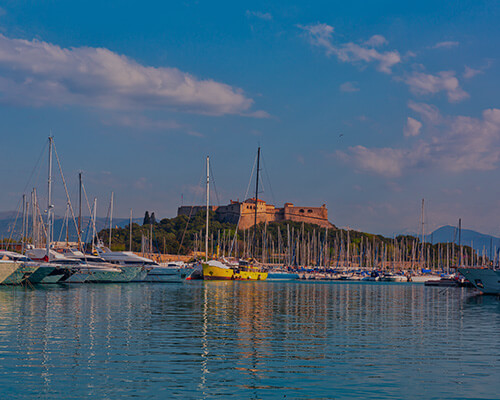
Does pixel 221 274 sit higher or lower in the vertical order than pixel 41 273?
lower

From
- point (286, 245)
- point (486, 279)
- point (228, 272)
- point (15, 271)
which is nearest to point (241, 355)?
point (15, 271)

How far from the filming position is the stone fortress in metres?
166

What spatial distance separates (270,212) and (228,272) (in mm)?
106258

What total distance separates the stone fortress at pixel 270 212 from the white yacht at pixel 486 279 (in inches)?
4393

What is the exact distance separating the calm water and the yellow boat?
39059 millimetres

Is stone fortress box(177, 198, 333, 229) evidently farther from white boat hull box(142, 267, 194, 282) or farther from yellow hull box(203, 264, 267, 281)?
white boat hull box(142, 267, 194, 282)

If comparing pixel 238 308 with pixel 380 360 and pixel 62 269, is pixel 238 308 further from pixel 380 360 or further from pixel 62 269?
pixel 62 269

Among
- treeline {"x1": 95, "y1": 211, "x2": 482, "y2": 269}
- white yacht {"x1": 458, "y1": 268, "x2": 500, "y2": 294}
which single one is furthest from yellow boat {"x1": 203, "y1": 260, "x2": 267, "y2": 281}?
treeline {"x1": 95, "y1": 211, "x2": 482, "y2": 269}

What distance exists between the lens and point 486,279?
51094 mm

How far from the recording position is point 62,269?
51219 millimetres

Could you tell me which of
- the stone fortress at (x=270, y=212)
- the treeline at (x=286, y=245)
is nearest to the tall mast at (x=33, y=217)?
the treeline at (x=286, y=245)

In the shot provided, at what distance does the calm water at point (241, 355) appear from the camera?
11.5 m

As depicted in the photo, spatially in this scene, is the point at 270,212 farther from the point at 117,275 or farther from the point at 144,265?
the point at 117,275

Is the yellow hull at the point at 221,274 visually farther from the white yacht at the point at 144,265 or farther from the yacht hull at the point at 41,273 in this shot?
the yacht hull at the point at 41,273
